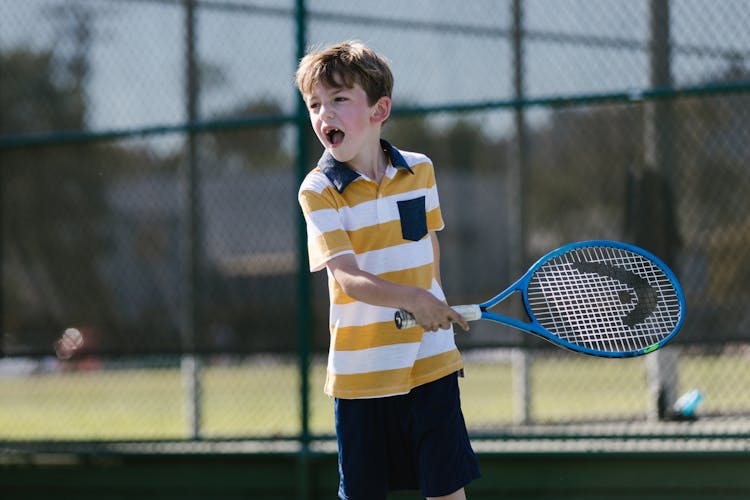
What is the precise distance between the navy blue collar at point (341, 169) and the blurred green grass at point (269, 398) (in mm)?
1917

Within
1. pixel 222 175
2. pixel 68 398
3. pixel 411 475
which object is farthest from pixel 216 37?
pixel 68 398

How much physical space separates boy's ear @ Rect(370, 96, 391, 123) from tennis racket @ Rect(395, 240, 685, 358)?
0.60 metres

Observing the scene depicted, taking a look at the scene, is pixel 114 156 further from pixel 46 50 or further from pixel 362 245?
pixel 362 245

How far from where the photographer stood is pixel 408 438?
2783 mm

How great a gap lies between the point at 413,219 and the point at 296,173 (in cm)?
156

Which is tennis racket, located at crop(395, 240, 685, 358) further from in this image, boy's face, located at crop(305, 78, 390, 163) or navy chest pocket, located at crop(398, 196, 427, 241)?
boy's face, located at crop(305, 78, 390, 163)

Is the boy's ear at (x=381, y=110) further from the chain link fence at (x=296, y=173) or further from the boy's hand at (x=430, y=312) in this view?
the chain link fence at (x=296, y=173)

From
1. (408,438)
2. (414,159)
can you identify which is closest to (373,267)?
(414,159)

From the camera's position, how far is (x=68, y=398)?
34.5 feet

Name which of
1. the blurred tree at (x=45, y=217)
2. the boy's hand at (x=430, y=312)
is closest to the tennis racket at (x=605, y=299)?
the boy's hand at (x=430, y=312)

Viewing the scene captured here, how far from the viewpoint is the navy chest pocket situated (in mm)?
2730

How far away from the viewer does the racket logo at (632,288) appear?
111 inches

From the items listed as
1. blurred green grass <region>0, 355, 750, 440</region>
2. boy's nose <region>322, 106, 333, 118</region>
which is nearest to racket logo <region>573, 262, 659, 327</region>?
boy's nose <region>322, 106, 333, 118</region>

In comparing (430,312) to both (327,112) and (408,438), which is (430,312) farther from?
(327,112)
